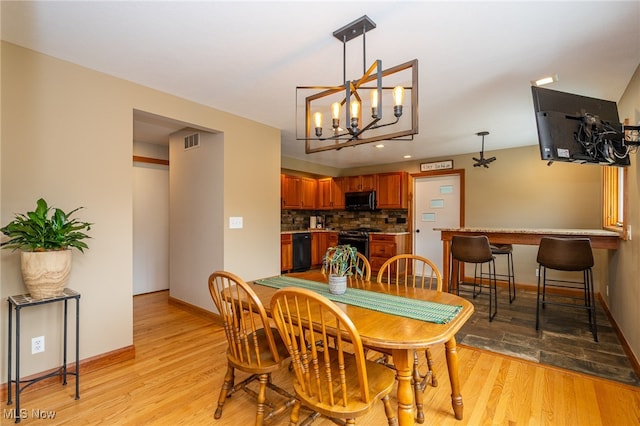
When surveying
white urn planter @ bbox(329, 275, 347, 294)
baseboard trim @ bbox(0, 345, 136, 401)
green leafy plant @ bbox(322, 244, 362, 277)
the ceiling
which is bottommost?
baseboard trim @ bbox(0, 345, 136, 401)

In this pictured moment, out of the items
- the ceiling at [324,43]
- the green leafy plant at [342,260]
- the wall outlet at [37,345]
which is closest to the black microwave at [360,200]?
the ceiling at [324,43]

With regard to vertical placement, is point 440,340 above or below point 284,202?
below

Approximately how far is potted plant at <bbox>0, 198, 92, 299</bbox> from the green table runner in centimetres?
161

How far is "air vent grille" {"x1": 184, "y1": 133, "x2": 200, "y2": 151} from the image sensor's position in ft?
12.0

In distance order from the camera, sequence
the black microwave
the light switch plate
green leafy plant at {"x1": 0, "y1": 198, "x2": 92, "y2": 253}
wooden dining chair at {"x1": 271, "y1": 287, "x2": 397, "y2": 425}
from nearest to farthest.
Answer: wooden dining chair at {"x1": 271, "y1": 287, "x2": 397, "y2": 425}, green leafy plant at {"x1": 0, "y1": 198, "x2": 92, "y2": 253}, the light switch plate, the black microwave

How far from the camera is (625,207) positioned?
2.77m

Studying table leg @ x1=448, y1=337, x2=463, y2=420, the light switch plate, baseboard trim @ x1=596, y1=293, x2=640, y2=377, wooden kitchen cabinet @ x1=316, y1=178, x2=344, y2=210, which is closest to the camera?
table leg @ x1=448, y1=337, x2=463, y2=420

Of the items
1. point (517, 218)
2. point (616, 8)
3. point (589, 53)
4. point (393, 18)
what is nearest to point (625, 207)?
point (589, 53)

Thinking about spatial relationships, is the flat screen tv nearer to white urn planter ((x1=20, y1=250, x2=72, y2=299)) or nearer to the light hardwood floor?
the light hardwood floor

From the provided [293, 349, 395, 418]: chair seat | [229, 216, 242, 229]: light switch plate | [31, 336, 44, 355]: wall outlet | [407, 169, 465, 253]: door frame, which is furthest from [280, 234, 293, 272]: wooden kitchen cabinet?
[293, 349, 395, 418]: chair seat

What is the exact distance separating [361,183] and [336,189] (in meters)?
0.60

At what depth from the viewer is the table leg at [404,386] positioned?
1.31 metres

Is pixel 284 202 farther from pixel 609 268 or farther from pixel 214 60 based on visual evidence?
pixel 609 268

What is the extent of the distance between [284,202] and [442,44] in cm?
434
